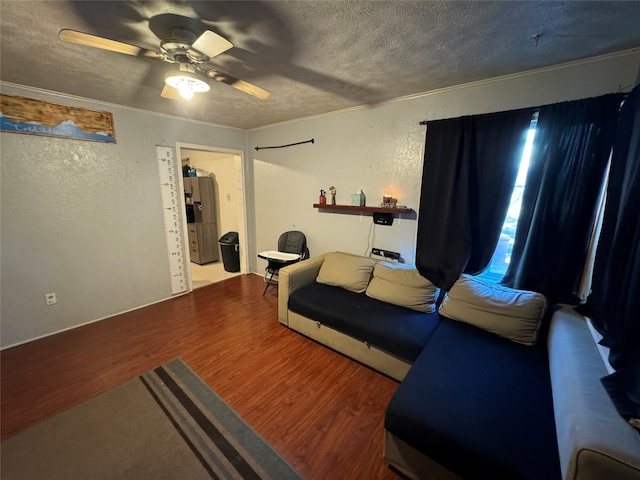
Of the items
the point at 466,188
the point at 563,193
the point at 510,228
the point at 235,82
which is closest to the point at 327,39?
the point at 235,82

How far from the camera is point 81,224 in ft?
8.87

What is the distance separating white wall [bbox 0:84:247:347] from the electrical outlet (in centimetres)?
3

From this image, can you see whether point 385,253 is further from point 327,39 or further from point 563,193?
point 327,39

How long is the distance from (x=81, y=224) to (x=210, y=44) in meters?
2.57

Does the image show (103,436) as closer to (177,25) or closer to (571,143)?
(177,25)

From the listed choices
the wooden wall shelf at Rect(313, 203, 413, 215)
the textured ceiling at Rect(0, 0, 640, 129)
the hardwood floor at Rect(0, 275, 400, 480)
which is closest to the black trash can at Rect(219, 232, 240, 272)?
the hardwood floor at Rect(0, 275, 400, 480)

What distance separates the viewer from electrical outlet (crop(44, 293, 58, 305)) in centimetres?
258

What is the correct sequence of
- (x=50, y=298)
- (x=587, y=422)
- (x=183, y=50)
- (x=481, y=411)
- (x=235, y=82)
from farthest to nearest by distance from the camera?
1. (x=50, y=298)
2. (x=235, y=82)
3. (x=183, y=50)
4. (x=481, y=411)
5. (x=587, y=422)

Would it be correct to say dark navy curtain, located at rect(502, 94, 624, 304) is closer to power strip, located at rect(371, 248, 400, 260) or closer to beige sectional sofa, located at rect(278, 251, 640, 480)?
beige sectional sofa, located at rect(278, 251, 640, 480)

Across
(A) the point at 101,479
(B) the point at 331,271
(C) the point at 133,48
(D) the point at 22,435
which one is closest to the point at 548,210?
(B) the point at 331,271

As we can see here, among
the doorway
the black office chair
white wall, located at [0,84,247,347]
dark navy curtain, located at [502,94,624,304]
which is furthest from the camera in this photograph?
the doorway

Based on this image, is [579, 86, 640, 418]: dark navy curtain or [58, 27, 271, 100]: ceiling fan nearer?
[579, 86, 640, 418]: dark navy curtain

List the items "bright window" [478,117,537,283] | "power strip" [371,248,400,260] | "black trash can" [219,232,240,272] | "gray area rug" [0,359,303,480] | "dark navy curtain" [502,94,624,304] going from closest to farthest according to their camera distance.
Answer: "gray area rug" [0,359,303,480] → "dark navy curtain" [502,94,624,304] → "bright window" [478,117,537,283] → "power strip" [371,248,400,260] → "black trash can" [219,232,240,272]

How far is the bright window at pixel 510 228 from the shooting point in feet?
6.49
